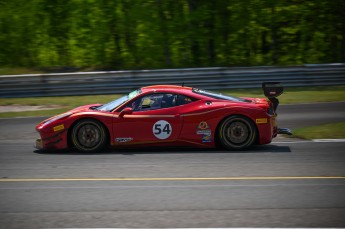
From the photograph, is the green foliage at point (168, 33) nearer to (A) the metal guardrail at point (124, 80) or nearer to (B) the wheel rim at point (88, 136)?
(A) the metal guardrail at point (124, 80)

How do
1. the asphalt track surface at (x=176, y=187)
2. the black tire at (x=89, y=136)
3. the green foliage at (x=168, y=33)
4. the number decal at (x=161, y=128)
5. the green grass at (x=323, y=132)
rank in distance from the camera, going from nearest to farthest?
the asphalt track surface at (x=176, y=187)
the number decal at (x=161, y=128)
the black tire at (x=89, y=136)
the green grass at (x=323, y=132)
the green foliage at (x=168, y=33)

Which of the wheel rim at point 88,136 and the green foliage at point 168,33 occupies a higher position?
the green foliage at point 168,33

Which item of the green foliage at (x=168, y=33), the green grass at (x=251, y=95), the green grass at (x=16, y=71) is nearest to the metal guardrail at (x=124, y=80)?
the green grass at (x=251, y=95)

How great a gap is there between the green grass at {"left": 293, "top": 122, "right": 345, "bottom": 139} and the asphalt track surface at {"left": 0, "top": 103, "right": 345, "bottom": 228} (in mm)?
694

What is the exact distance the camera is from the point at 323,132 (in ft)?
39.5

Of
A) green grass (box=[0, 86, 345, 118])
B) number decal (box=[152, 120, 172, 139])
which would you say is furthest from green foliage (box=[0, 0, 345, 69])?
number decal (box=[152, 120, 172, 139])

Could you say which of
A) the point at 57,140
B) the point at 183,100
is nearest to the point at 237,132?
the point at 183,100

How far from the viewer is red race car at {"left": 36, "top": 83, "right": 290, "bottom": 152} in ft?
33.1

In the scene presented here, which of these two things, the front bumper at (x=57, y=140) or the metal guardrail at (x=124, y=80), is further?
the metal guardrail at (x=124, y=80)

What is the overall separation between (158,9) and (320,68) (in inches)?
290

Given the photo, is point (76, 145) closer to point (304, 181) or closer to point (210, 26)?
point (304, 181)

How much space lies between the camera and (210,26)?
2441 cm

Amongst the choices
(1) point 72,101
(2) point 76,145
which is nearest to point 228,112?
(2) point 76,145

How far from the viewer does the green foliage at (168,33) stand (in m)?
23.8
